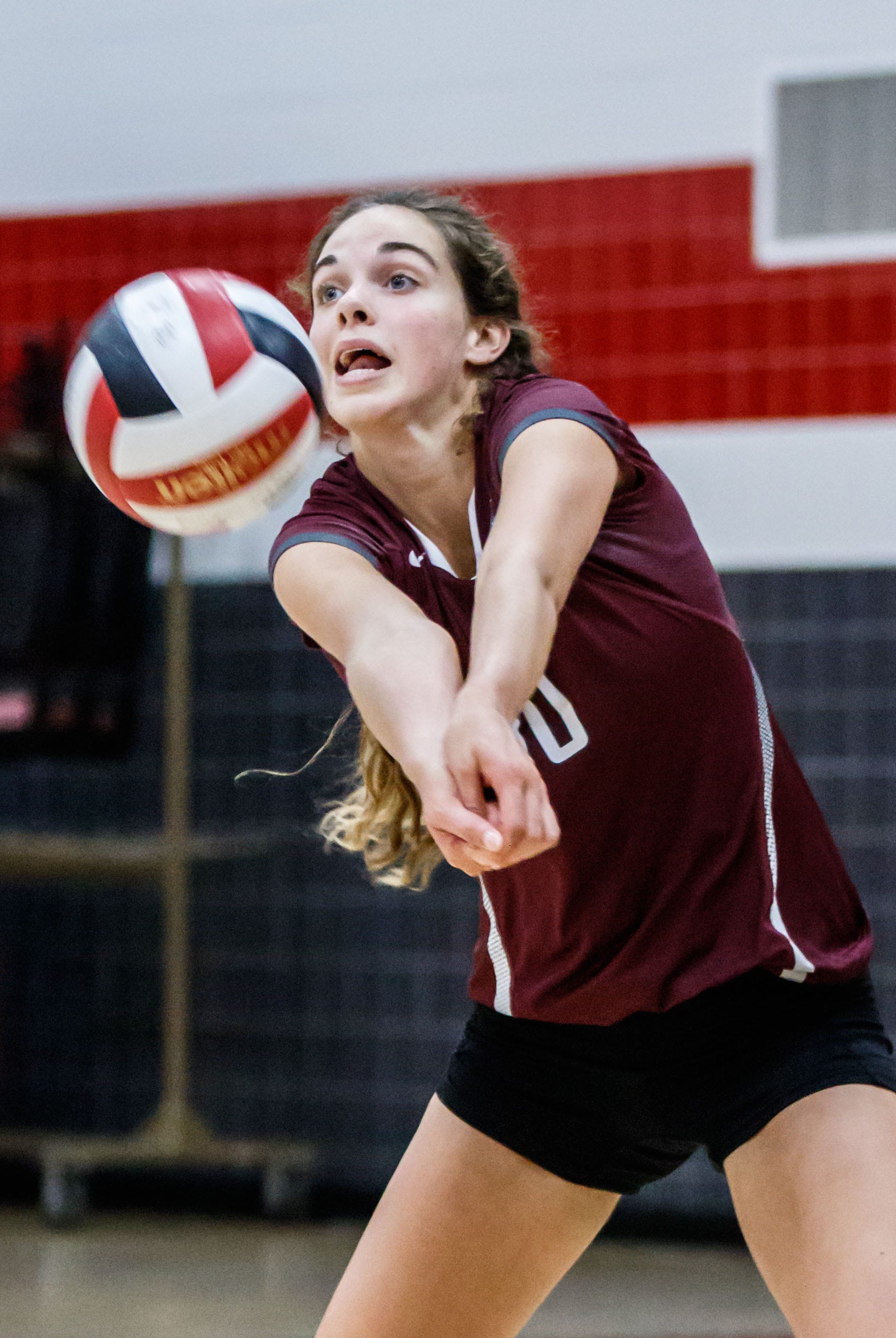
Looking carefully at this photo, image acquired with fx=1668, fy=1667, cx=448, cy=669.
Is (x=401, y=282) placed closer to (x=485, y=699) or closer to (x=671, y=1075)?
(x=485, y=699)

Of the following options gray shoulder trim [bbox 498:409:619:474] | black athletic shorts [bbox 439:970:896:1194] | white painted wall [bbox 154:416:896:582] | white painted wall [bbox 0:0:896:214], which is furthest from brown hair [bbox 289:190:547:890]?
white painted wall [bbox 0:0:896:214]

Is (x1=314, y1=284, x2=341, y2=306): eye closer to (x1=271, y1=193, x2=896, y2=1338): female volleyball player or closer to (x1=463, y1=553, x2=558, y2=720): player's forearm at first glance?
(x1=271, y1=193, x2=896, y2=1338): female volleyball player

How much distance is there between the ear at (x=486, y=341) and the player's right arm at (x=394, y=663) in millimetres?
354

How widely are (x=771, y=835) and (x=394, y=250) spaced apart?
0.79 meters

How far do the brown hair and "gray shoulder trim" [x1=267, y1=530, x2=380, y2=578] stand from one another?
0.23 m

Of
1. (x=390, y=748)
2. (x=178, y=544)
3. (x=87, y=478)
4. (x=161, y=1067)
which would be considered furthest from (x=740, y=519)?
(x=390, y=748)

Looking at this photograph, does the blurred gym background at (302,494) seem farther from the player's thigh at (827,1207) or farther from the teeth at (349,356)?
the player's thigh at (827,1207)

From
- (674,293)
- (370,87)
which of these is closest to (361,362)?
(674,293)

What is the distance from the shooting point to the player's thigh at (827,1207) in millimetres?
1603

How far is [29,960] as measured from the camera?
195 inches

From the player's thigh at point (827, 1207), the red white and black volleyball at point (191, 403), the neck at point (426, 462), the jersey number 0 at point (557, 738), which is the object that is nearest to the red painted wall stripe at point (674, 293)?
the red white and black volleyball at point (191, 403)

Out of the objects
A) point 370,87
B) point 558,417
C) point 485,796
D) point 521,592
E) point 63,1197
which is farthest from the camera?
point 370,87

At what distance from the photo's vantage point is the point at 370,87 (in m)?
4.74

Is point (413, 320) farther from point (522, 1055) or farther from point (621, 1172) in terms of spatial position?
point (621, 1172)
